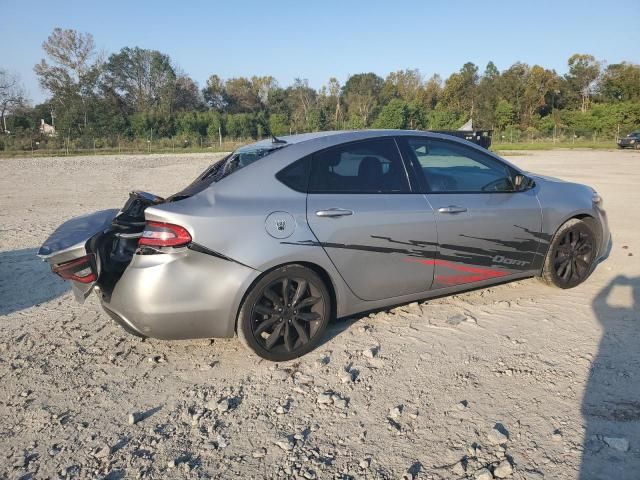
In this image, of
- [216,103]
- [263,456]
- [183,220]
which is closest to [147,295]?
[183,220]

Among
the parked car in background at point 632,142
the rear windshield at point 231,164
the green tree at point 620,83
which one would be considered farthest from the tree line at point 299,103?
the rear windshield at point 231,164

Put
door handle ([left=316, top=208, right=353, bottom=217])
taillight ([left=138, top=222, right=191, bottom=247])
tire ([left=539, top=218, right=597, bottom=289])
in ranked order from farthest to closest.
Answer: tire ([left=539, top=218, right=597, bottom=289]), door handle ([left=316, top=208, right=353, bottom=217]), taillight ([left=138, top=222, right=191, bottom=247])

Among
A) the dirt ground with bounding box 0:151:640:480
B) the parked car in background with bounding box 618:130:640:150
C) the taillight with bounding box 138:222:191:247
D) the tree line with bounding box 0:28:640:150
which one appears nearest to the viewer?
the dirt ground with bounding box 0:151:640:480

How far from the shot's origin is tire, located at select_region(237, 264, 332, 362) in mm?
3482

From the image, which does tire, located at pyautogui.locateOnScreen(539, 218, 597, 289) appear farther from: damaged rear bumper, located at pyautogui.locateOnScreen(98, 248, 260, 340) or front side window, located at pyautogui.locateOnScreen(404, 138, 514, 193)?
damaged rear bumper, located at pyautogui.locateOnScreen(98, 248, 260, 340)

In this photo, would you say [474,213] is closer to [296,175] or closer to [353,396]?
[296,175]

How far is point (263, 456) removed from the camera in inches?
104

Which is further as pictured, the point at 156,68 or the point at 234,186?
the point at 156,68

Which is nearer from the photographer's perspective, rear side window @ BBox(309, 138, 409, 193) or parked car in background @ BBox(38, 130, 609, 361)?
parked car in background @ BBox(38, 130, 609, 361)

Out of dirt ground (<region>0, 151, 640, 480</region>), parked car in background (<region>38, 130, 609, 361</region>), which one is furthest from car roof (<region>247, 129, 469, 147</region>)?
dirt ground (<region>0, 151, 640, 480</region>)

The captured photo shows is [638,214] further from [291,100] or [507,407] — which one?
[291,100]

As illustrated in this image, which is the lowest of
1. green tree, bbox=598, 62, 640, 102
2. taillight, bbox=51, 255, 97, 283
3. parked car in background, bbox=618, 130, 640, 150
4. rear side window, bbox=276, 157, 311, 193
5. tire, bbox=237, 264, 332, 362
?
tire, bbox=237, 264, 332, 362

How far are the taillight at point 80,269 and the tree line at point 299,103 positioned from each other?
5154 cm

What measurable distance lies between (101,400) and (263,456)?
124 centimetres
